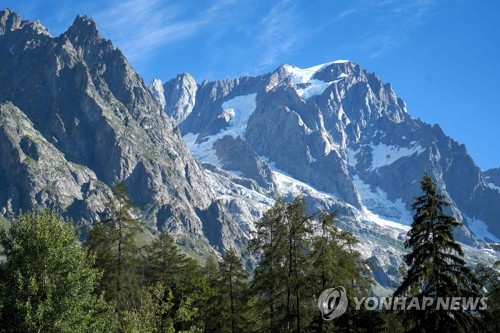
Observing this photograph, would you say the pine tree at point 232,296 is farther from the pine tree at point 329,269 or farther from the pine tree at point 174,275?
the pine tree at point 329,269

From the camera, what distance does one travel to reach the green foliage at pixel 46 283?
34.9 m

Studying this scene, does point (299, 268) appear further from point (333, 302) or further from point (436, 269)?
point (436, 269)

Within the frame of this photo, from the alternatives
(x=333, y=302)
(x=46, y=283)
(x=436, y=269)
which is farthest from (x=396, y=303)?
(x=46, y=283)

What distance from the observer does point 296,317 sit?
39.1 metres

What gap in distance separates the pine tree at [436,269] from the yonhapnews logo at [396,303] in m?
0.27

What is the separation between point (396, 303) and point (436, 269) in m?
6.66

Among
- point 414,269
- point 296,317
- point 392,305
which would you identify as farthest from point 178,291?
point 414,269

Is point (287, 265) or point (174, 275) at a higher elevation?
point (174, 275)

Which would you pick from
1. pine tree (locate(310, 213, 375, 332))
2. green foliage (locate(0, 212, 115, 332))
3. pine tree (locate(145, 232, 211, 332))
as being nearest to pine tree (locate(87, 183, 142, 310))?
green foliage (locate(0, 212, 115, 332))

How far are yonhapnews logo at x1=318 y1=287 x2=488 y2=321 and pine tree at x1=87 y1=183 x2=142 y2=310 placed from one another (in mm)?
18442

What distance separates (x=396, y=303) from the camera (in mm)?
37438

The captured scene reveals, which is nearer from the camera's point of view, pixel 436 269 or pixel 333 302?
pixel 436 269

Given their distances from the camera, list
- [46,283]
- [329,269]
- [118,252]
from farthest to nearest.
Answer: [118,252], [329,269], [46,283]

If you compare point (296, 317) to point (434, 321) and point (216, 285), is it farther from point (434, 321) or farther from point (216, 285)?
point (216, 285)
